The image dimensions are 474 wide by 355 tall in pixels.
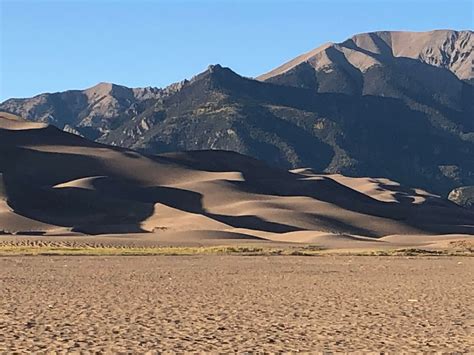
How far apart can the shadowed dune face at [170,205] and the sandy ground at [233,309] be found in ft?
248

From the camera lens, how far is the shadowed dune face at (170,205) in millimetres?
138000

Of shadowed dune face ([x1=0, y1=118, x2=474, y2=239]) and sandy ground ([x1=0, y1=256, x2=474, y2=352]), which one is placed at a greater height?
shadowed dune face ([x1=0, y1=118, x2=474, y2=239])

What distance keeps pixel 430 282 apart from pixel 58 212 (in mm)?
115651

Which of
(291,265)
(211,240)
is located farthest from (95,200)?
(291,265)

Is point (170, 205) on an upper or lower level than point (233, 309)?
upper

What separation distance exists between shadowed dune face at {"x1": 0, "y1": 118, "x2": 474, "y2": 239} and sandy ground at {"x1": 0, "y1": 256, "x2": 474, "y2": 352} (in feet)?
248

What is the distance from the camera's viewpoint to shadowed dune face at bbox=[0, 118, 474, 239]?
453ft

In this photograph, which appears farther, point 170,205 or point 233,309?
point 170,205

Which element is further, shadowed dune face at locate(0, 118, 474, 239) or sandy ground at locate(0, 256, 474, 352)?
shadowed dune face at locate(0, 118, 474, 239)

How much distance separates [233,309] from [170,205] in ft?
451

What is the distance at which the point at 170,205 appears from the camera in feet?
540

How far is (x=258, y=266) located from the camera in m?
52.3

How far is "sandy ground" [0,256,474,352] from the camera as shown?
66.2 ft

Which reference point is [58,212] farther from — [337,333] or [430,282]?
[337,333]
